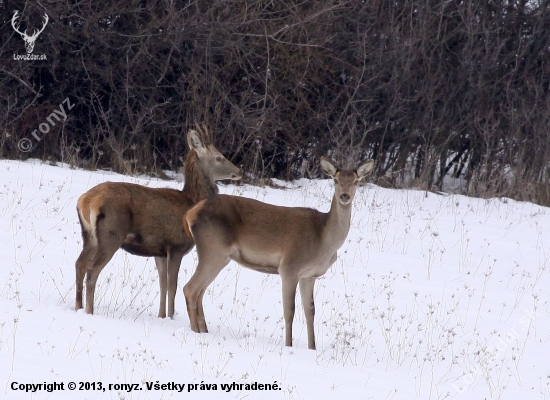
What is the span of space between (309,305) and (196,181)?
2232mm

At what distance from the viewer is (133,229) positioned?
7762 millimetres

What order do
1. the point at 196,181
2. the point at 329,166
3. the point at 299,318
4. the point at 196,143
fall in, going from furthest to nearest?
1. the point at 196,143
2. the point at 196,181
3. the point at 299,318
4. the point at 329,166

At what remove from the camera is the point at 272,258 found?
25.2ft

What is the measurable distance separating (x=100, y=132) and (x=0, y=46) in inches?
93.8

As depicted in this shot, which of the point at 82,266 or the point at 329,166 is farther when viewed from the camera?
the point at 329,166

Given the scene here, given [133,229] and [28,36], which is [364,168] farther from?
[28,36]

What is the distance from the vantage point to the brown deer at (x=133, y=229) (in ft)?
24.7

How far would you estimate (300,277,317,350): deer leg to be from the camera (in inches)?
293

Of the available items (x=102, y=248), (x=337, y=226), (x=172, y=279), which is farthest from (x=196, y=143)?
(x=337, y=226)

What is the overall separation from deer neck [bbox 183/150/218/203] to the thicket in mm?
5814

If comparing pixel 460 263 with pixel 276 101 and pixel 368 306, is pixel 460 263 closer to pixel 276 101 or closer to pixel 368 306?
pixel 368 306

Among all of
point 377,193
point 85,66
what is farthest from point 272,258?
point 85,66

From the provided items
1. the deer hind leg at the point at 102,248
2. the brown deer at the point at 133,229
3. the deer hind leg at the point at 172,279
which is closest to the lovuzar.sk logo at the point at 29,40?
the brown deer at the point at 133,229

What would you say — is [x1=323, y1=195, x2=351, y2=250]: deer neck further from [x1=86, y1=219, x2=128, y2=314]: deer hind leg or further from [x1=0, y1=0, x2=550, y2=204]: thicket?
[x1=0, y1=0, x2=550, y2=204]: thicket
